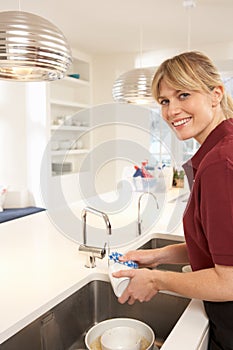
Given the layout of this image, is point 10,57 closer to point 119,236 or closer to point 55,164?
point 119,236

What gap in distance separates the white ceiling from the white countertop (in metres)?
1.73

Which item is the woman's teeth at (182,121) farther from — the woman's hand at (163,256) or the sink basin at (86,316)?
the sink basin at (86,316)

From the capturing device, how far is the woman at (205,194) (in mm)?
810

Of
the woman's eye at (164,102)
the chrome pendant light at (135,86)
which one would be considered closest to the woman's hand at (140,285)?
the woman's eye at (164,102)

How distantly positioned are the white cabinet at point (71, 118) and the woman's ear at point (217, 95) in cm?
400

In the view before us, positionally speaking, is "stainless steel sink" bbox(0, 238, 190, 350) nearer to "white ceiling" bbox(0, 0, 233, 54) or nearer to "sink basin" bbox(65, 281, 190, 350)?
"sink basin" bbox(65, 281, 190, 350)

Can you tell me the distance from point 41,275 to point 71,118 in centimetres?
423

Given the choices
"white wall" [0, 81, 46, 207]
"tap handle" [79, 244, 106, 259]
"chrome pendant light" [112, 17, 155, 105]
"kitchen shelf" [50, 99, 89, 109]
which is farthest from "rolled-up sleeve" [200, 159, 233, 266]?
"kitchen shelf" [50, 99, 89, 109]

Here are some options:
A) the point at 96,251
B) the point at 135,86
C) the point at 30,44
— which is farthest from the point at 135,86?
the point at 96,251

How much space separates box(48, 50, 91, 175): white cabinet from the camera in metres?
5.01

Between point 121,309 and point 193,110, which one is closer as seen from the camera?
point 193,110

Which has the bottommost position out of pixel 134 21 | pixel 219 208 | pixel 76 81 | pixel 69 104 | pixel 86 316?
pixel 86 316

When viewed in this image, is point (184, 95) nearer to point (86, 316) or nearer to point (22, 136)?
point (86, 316)

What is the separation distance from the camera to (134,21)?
368 centimetres
